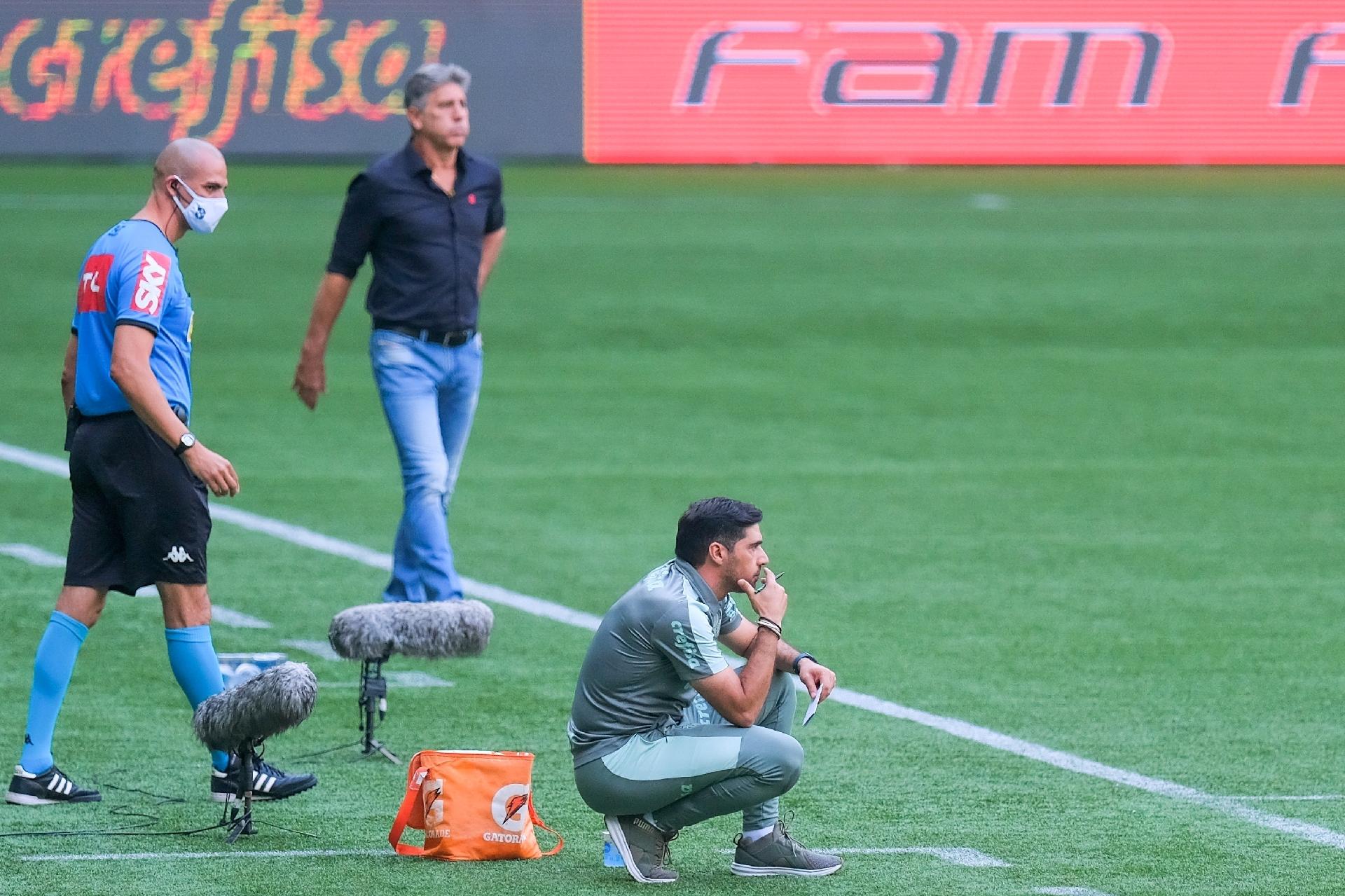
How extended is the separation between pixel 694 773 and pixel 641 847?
26 centimetres

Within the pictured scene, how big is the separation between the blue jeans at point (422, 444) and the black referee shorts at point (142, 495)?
2.47 m

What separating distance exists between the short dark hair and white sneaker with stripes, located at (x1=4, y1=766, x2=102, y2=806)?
2.18 m

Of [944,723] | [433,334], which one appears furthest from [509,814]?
[433,334]

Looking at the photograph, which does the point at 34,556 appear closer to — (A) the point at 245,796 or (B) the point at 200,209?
(B) the point at 200,209

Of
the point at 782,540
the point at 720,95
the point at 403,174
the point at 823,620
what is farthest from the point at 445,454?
the point at 720,95

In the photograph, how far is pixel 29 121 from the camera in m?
29.8

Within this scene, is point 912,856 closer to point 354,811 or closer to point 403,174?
point 354,811

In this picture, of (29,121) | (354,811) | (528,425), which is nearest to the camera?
(354,811)

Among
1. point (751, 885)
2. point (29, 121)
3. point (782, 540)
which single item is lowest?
point (751, 885)

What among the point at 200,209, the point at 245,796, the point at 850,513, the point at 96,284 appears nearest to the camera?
the point at 245,796

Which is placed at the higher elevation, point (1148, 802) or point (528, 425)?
point (528, 425)

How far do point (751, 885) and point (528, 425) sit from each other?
31.2 feet

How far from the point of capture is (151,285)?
6734 mm

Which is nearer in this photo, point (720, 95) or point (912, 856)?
point (912, 856)
